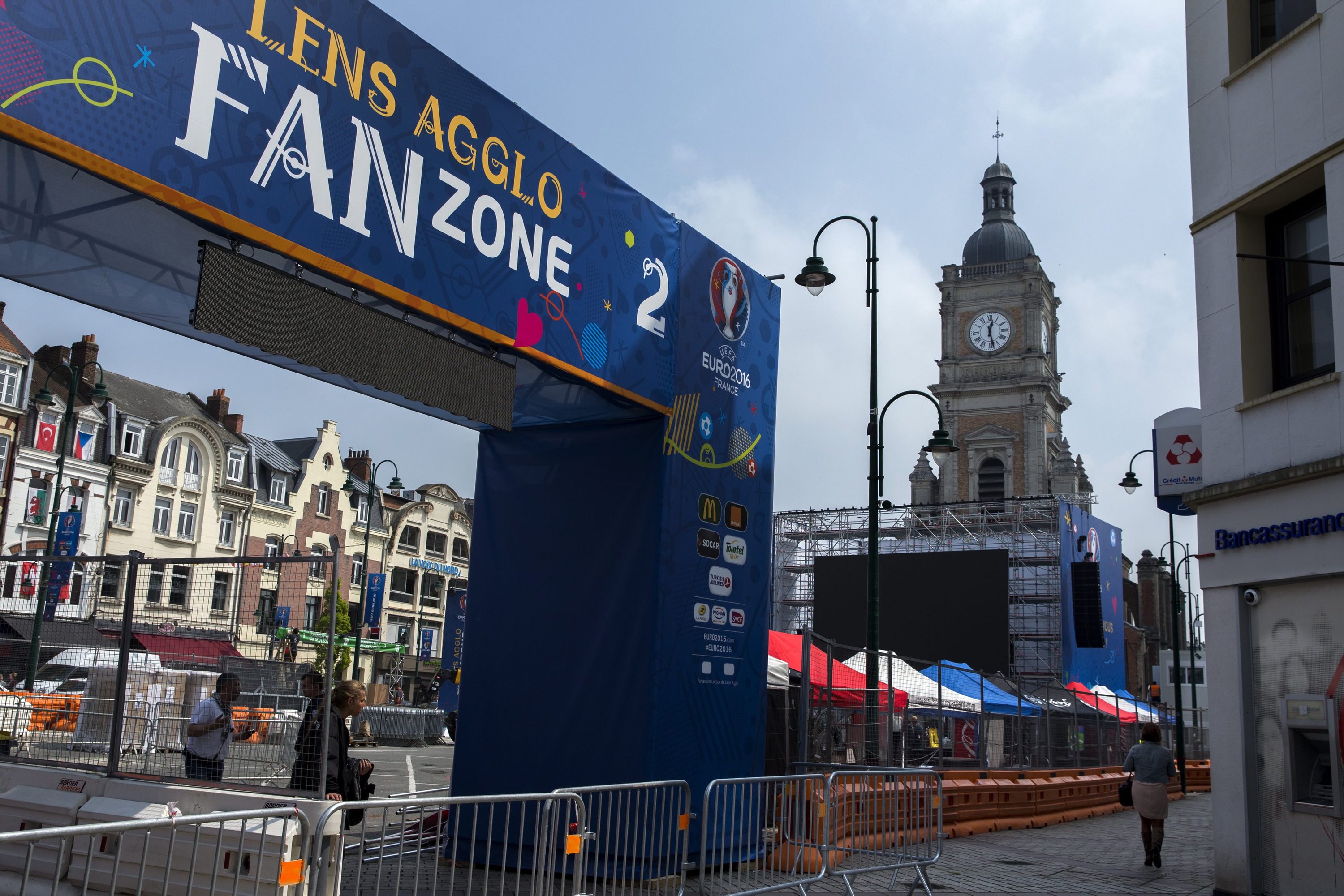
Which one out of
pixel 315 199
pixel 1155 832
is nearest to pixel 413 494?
pixel 1155 832

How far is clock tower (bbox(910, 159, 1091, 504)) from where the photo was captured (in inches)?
3209

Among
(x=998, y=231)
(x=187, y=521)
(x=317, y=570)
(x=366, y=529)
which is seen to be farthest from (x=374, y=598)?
(x=998, y=231)

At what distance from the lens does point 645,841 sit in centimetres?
855

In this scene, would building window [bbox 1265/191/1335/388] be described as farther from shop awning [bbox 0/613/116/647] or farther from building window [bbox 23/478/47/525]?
building window [bbox 23/478/47/525]

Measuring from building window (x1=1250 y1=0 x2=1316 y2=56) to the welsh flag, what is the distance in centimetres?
4324

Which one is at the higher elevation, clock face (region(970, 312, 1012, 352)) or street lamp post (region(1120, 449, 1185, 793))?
clock face (region(970, 312, 1012, 352))

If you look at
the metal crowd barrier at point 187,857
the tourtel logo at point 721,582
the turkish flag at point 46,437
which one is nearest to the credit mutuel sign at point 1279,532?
the tourtel logo at point 721,582

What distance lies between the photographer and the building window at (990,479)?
8206 centimetres

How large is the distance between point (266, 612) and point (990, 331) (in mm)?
82781

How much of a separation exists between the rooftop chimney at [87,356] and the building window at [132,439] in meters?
2.38

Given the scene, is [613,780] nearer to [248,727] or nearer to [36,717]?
[248,727]

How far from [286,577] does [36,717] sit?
209 cm

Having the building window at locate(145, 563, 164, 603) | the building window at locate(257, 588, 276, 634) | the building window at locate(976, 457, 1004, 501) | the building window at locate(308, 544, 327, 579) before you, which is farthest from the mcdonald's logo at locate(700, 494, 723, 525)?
the building window at locate(976, 457, 1004, 501)

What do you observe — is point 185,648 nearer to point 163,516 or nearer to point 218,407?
point 163,516
